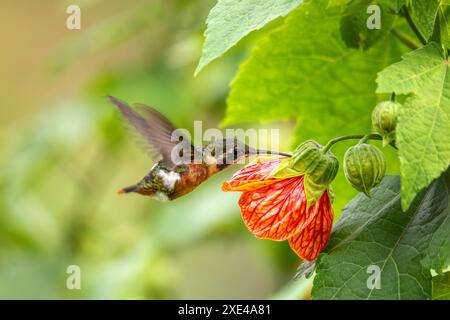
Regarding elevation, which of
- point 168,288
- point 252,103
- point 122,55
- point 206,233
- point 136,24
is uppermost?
point 122,55

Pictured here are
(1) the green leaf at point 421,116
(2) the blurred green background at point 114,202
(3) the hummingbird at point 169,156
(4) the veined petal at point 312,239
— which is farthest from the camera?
(2) the blurred green background at point 114,202

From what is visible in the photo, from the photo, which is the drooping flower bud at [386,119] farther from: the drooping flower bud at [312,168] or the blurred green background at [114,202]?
→ the blurred green background at [114,202]

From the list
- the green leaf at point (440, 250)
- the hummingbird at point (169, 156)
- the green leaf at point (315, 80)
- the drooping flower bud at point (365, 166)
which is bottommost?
the green leaf at point (440, 250)

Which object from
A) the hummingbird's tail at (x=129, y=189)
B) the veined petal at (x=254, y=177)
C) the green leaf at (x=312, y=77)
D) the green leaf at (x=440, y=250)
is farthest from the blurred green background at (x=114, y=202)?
the green leaf at (x=440, y=250)

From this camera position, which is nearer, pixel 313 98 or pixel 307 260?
pixel 307 260

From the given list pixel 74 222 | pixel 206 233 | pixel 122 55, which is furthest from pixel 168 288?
pixel 122 55

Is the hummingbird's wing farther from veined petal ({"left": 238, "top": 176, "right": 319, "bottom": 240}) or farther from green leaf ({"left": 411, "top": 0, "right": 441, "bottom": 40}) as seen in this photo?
green leaf ({"left": 411, "top": 0, "right": 441, "bottom": 40})

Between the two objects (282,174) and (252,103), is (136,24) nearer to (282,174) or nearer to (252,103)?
(252,103)
